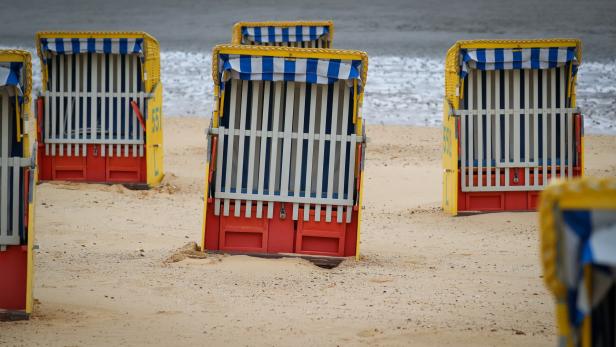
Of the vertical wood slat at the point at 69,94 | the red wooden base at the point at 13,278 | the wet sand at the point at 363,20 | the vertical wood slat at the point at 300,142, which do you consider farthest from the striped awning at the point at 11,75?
the wet sand at the point at 363,20

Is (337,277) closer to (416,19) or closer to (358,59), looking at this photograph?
(358,59)

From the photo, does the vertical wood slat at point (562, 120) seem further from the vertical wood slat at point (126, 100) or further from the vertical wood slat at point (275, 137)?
the vertical wood slat at point (126, 100)

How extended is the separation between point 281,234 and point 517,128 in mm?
3594

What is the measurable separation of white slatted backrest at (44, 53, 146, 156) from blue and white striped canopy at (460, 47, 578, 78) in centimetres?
445

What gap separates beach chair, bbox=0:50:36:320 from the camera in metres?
6.55

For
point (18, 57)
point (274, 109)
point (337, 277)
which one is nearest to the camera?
point (18, 57)

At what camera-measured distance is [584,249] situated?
2824 mm

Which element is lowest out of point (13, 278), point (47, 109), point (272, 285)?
point (272, 285)

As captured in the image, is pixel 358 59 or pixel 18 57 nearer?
pixel 18 57

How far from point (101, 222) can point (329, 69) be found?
384 centimetres

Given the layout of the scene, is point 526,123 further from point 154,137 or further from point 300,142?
point 154,137

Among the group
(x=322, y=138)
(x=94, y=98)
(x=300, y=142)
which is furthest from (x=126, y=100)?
(x=322, y=138)

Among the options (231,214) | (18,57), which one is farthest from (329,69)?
(18,57)

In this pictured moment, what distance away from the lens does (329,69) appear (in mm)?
8359
